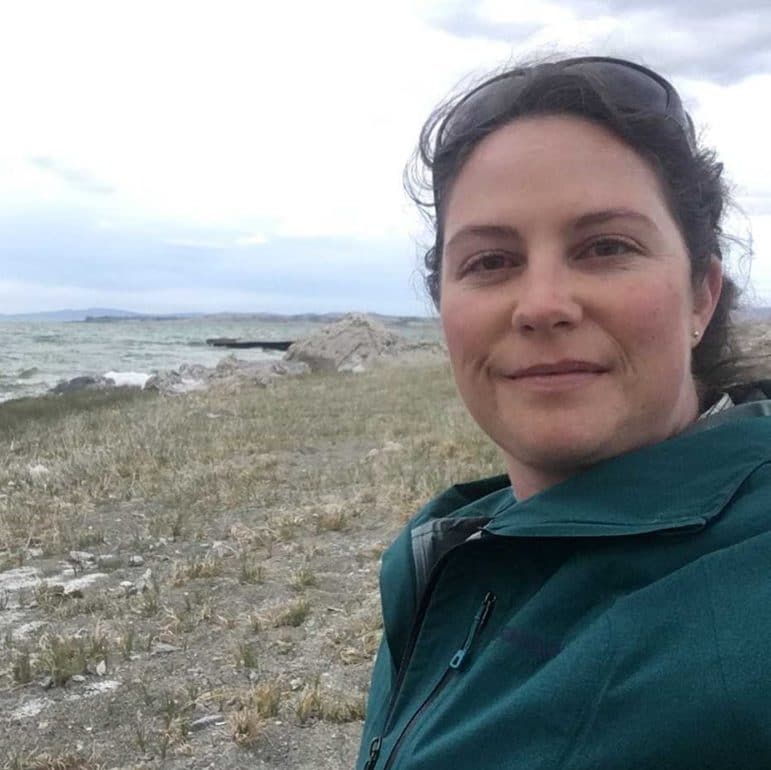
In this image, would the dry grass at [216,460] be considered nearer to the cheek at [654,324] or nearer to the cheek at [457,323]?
the cheek at [457,323]

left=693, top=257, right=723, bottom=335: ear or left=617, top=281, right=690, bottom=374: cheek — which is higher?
left=693, top=257, right=723, bottom=335: ear

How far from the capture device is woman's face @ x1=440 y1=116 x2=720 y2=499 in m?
1.57

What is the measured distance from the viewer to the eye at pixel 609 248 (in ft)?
5.24

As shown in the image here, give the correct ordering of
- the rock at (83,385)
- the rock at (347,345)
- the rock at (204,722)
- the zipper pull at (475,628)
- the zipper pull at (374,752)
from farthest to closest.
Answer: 1. the rock at (347,345)
2. the rock at (83,385)
3. the rock at (204,722)
4. the zipper pull at (374,752)
5. the zipper pull at (475,628)

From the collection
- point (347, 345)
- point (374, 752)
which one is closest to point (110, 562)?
point (374, 752)

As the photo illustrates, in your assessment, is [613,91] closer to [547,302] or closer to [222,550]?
[547,302]

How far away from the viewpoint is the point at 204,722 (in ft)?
12.9

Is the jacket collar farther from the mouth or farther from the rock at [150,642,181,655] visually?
the rock at [150,642,181,655]

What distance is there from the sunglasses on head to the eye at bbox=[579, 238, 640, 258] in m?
0.26

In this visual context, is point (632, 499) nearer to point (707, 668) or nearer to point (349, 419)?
point (707, 668)

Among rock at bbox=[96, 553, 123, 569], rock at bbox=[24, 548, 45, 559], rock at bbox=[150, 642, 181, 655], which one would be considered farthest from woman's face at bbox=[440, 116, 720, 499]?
rock at bbox=[24, 548, 45, 559]

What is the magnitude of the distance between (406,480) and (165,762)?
4.73m

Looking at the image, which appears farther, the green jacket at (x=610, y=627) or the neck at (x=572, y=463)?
the neck at (x=572, y=463)

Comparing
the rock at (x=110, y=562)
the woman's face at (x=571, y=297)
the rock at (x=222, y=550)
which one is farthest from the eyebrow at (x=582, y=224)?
the rock at (x=110, y=562)
